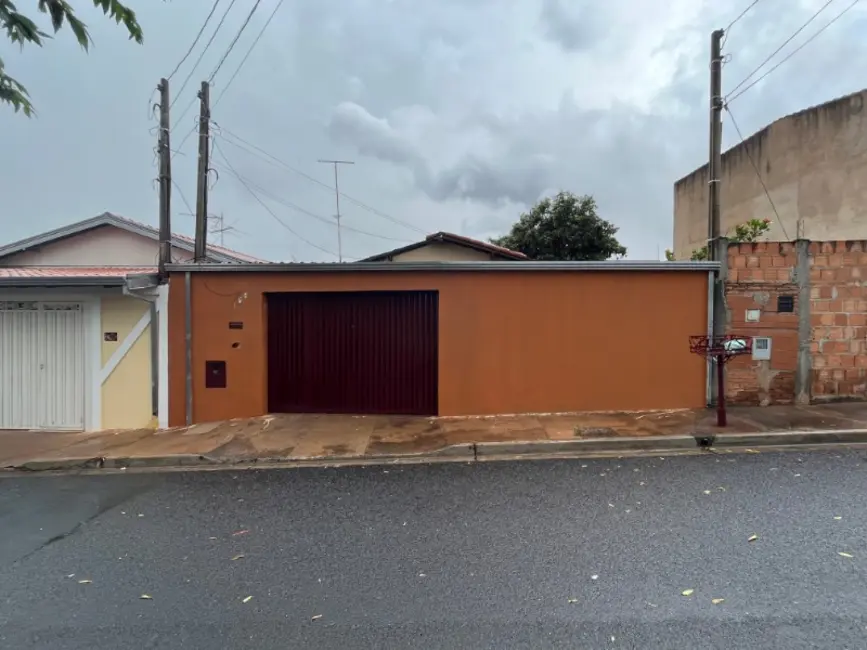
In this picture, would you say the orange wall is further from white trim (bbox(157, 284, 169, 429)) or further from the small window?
the small window

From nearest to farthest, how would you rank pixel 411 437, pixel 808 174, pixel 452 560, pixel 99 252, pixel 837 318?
pixel 452 560, pixel 411 437, pixel 837 318, pixel 808 174, pixel 99 252

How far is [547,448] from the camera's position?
20.8ft

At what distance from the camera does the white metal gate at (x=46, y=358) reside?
8.23 meters

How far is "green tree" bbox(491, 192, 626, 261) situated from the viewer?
2306cm

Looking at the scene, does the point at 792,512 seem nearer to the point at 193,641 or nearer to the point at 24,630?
the point at 193,641

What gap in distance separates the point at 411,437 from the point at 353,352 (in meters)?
2.14

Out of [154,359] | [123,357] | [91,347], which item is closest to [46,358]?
[91,347]

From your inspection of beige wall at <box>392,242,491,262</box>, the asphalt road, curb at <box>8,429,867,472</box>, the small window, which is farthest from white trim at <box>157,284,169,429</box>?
the small window

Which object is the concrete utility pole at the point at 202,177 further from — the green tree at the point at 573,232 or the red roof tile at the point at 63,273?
the green tree at the point at 573,232

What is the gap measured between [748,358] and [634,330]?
5.97 feet

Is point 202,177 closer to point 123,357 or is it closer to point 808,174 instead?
point 123,357

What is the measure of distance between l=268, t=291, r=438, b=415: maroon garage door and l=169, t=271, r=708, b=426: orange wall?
35cm

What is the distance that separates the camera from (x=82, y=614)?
9.89 ft

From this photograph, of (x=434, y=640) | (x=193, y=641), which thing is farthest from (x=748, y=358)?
(x=193, y=641)
